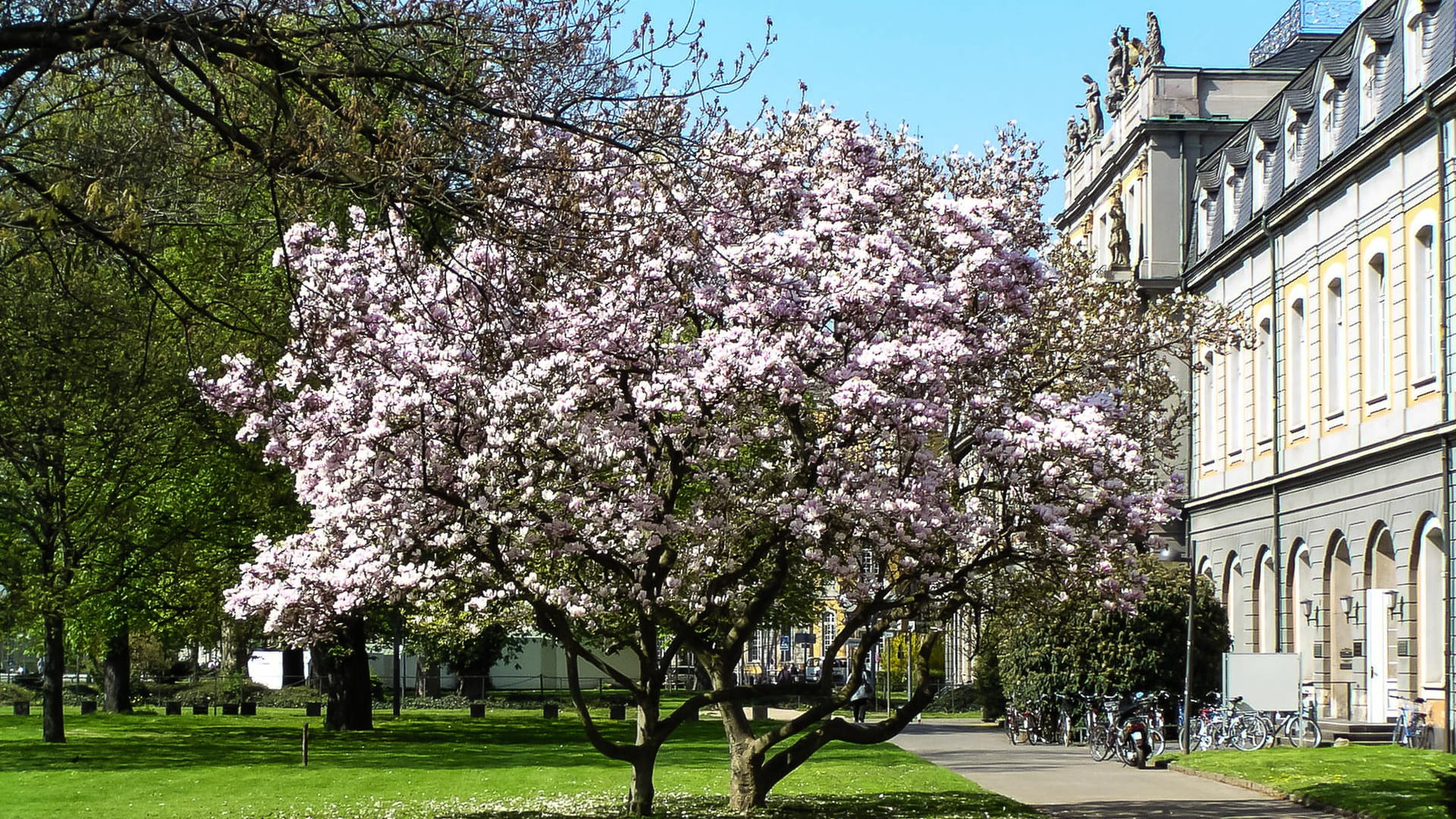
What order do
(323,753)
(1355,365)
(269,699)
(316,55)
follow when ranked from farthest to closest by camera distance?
(269,699) < (1355,365) < (323,753) < (316,55)

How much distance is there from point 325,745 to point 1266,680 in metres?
18.7

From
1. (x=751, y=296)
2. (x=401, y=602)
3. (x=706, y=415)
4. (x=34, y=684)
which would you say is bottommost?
(x=34, y=684)

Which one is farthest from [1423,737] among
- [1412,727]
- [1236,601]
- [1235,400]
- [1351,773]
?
[1235,400]

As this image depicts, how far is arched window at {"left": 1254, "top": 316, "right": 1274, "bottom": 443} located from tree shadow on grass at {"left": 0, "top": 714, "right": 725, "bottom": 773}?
15588 mm

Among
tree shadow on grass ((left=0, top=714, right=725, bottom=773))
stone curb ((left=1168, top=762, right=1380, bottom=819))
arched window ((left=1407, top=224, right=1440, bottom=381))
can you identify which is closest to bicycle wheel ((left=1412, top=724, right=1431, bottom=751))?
stone curb ((left=1168, top=762, right=1380, bottom=819))

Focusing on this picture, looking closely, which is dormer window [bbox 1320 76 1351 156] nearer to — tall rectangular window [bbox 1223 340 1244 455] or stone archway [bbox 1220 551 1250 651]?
tall rectangular window [bbox 1223 340 1244 455]

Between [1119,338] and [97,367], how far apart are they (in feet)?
38.8

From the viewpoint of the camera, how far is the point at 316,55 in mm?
10484

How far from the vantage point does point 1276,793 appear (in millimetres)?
23188

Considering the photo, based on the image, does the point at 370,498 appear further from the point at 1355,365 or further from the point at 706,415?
the point at 1355,365

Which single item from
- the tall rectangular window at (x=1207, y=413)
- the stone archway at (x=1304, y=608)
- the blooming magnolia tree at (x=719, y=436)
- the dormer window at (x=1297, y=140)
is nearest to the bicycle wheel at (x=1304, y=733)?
the stone archway at (x=1304, y=608)

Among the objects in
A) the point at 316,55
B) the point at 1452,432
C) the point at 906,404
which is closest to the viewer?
the point at 316,55

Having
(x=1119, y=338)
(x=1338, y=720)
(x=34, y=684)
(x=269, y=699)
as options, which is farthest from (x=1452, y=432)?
(x=34, y=684)

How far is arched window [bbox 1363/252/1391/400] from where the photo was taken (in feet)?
117
